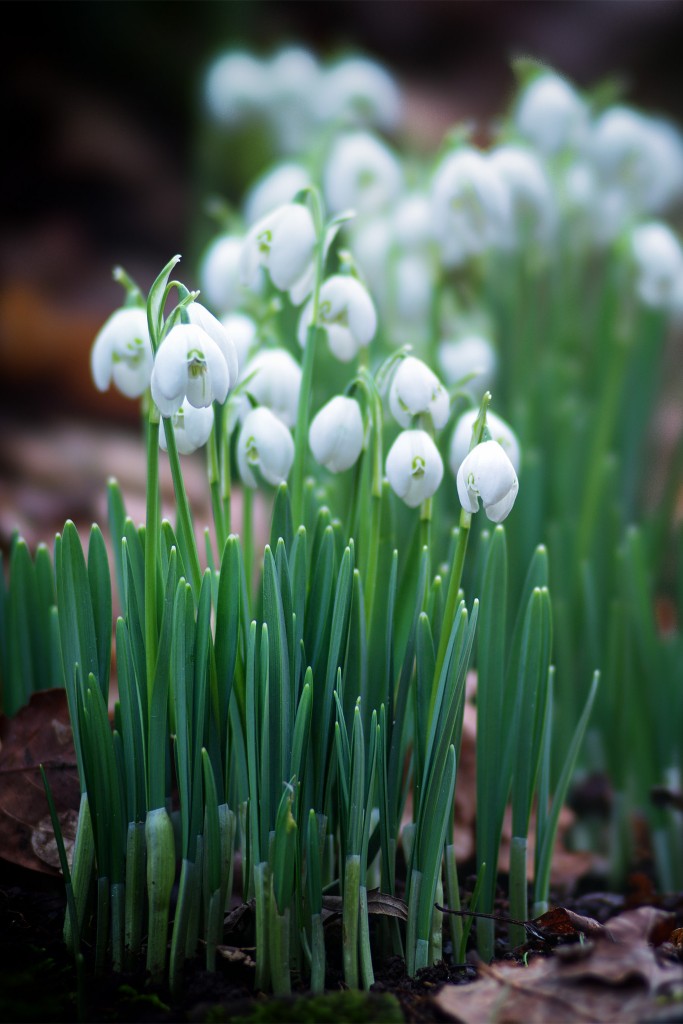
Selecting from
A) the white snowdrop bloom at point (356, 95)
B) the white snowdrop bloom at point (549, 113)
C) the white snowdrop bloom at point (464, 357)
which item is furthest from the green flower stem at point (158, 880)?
the white snowdrop bloom at point (356, 95)

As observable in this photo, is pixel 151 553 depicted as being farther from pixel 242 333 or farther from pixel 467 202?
pixel 467 202

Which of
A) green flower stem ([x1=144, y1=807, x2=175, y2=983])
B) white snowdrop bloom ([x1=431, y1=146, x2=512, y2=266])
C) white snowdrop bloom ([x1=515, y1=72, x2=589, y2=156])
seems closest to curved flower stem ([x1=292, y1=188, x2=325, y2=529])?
green flower stem ([x1=144, y1=807, x2=175, y2=983])

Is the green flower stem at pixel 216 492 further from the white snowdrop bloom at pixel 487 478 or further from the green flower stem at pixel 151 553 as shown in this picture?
the white snowdrop bloom at pixel 487 478

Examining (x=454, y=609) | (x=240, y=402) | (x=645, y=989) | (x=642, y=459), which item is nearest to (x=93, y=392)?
(x=642, y=459)

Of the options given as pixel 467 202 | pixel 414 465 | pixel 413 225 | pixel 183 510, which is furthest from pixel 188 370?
pixel 413 225

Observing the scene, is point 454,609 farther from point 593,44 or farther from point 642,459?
point 593,44

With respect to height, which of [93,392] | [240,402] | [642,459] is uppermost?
[93,392]
